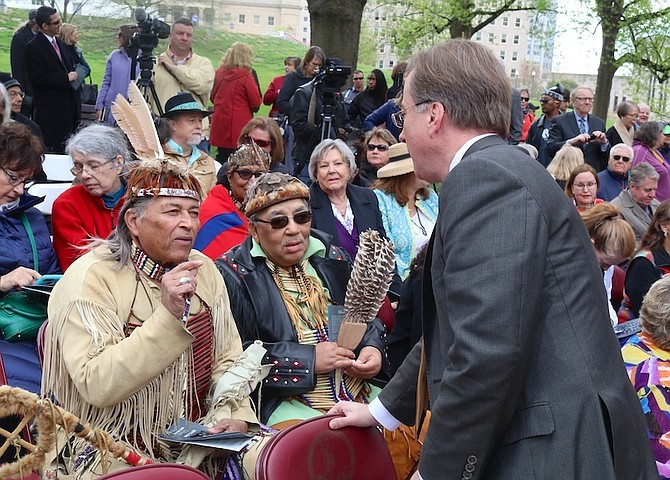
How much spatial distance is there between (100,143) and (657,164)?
7.07 m

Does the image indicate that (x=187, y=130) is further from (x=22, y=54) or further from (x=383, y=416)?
(x=22, y=54)

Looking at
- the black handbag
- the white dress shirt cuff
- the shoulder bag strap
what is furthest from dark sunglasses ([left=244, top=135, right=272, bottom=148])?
the black handbag

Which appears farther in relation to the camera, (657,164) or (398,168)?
(657,164)

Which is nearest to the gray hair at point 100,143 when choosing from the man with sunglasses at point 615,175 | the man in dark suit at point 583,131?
the man with sunglasses at point 615,175

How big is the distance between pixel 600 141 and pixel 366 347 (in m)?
6.85

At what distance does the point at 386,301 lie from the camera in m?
4.57

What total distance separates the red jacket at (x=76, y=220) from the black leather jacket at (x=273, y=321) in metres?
1.03

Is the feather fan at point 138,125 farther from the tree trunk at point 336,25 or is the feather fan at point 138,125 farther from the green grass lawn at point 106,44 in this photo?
the green grass lawn at point 106,44

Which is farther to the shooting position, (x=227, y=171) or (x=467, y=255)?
(x=227, y=171)

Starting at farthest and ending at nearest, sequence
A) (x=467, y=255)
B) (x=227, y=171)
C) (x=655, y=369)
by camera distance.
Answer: (x=227, y=171) < (x=655, y=369) < (x=467, y=255)

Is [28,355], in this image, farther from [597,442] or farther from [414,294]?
[597,442]

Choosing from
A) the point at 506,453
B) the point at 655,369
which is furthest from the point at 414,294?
the point at 506,453

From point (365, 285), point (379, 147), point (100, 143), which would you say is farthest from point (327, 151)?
point (365, 285)

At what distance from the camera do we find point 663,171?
9523 mm
